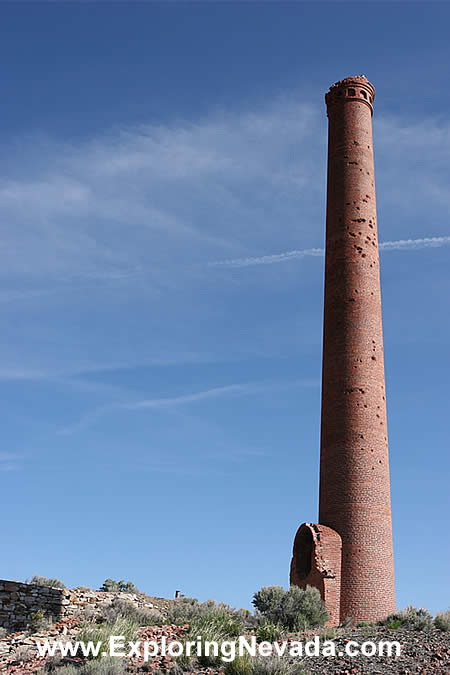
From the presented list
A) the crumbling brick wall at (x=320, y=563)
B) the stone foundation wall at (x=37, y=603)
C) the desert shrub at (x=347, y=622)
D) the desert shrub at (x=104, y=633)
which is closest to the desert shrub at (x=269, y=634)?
the desert shrub at (x=104, y=633)

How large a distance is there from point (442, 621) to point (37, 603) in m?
11.4

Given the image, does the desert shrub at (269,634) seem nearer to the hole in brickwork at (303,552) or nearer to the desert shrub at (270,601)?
the desert shrub at (270,601)

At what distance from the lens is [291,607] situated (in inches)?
748

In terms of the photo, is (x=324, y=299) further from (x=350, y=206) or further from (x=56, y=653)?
(x=56, y=653)

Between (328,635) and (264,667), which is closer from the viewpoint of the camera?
(264,667)

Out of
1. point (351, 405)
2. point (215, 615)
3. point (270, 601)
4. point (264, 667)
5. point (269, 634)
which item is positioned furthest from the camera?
point (351, 405)

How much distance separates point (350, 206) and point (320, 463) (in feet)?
30.2

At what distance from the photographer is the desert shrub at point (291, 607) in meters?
18.6

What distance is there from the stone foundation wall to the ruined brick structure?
5371mm

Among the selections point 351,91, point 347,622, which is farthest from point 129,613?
point 351,91

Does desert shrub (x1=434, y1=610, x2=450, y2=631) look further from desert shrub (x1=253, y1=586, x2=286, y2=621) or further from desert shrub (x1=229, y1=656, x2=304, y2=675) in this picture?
desert shrub (x1=229, y1=656, x2=304, y2=675)

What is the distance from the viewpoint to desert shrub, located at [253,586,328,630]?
18.6 metres

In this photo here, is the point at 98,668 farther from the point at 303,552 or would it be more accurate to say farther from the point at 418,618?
the point at 303,552

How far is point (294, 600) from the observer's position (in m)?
19.4
